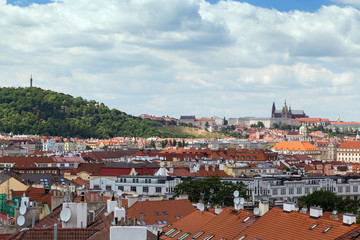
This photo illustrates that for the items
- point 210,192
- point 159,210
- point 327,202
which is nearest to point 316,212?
point 159,210

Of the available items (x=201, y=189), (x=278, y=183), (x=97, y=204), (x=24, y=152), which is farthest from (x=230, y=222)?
(x=24, y=152)

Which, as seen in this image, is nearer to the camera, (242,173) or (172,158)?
(242,173)

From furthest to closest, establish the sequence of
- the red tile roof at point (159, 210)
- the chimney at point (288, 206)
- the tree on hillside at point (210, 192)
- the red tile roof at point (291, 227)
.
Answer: the tree on hillside at point (210, 192) → the red tile roof at point (159, 210) → the chimney at point (288, 206) → the red tile roof at point (291, 227)

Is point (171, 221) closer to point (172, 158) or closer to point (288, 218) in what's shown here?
point (288, 218)

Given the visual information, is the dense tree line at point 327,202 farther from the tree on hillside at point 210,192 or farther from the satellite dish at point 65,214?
the satellite dish at point 65,214

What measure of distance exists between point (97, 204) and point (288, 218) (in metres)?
11.2

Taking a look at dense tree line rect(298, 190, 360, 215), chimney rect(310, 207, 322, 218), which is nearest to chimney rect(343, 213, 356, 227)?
chimney rect(310, 207, 322, 218)

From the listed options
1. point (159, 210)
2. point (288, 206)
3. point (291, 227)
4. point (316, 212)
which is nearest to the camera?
point (316, 212)

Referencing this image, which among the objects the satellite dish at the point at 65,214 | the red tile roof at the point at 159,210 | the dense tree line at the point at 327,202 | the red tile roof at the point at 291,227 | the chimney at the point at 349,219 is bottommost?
the dense tree line at the point at 327,202

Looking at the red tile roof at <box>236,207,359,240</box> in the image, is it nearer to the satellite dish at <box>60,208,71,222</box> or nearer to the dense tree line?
the satellite dish at <box>60,208,71,222</box>

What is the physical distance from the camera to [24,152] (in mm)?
195000

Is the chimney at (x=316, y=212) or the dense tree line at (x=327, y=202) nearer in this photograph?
the chimney at (x=316, y=212)

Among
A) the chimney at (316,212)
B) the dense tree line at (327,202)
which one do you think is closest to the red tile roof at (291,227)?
the chimney at (316,212)

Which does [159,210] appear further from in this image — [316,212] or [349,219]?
[349,219]
